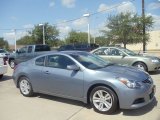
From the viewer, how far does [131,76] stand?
657cm

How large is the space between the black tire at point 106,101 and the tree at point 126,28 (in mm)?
19192

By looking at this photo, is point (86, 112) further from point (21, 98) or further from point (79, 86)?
point (21, 98)

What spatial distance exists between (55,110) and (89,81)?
121 centimetres

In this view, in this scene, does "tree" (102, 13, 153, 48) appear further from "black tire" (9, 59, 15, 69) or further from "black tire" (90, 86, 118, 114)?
"black tire" (90, 86, 118, 114)

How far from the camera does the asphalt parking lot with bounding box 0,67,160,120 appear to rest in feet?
21.2

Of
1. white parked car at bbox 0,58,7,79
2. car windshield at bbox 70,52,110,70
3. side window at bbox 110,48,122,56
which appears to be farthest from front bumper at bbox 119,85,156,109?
side window at bbox 110,48,122,56

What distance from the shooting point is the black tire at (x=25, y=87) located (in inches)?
338

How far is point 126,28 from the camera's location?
83.5 feet

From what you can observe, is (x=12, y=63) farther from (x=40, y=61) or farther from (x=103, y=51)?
(x=40, y=61)

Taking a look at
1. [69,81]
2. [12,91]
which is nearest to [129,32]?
[12,91]

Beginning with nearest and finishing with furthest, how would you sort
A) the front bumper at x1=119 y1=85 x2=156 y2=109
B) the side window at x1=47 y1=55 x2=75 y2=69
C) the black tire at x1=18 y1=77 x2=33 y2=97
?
the front bumper at x1=119 y1=85 x2=156 y2=109 → the side window at x1=47 y1=55 x2=75 y2=69 → the black tire at x1=18 y1=77 x2=33 y2=97

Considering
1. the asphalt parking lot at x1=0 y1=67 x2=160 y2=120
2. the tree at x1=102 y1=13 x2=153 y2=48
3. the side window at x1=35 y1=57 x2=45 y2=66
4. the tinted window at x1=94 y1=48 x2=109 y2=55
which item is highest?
the tree at x1=102 y1=13 x2=153 y2=48

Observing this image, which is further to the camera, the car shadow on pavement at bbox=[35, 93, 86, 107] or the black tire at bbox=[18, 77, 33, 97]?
the black tire at bbox=[18, 77, 33, 97]

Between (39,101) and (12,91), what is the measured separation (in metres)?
2.06
